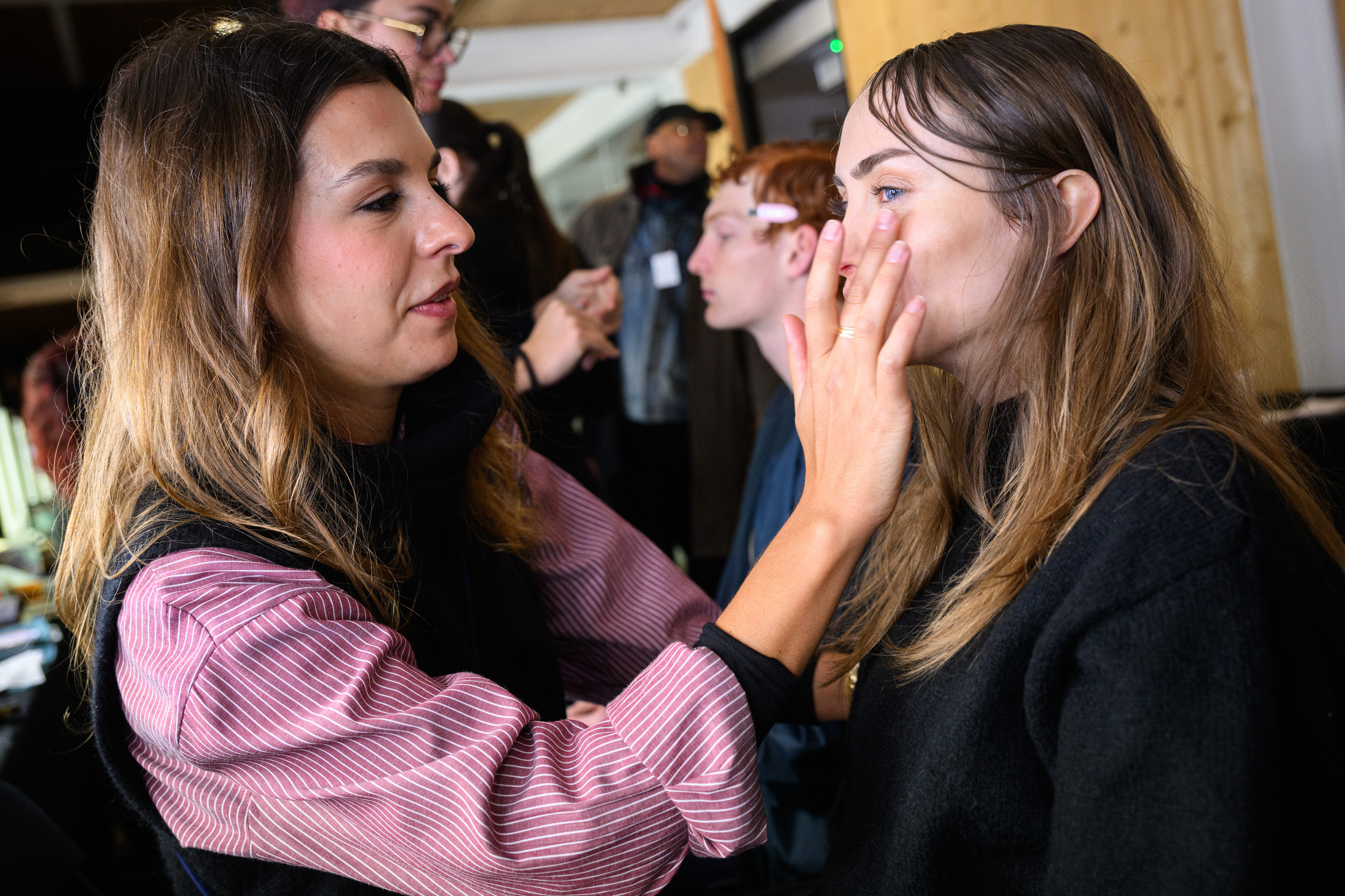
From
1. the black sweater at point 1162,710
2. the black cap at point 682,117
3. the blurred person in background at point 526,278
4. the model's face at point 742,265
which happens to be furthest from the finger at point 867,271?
the black cap at point 682,117

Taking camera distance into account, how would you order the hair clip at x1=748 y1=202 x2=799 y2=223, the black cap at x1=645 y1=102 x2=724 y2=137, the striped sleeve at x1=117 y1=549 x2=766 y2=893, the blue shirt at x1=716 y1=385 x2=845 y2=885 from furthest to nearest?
the black cap at x1=645 y1=102 x2=724 y2=137 → the hair clip at x1=748 y1=202 x2=799 y2=223 → the blue shirt at x1=716 y1=385 x2=845 y2=885 → the striped sleeve at x1=117 y1=549 x2=766 y2=893

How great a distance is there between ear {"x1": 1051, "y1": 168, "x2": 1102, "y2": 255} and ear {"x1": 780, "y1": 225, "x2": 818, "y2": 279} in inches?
37.5

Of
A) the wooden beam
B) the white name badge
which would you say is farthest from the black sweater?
the wooden beam

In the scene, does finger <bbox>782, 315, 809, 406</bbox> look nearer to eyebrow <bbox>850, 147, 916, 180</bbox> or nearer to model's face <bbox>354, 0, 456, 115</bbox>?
eyebrow <bbox>850, 147, 916, 180</bbox>

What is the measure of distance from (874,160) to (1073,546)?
17.6 inches

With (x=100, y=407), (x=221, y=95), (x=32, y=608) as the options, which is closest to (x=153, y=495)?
(x=100, y=407)

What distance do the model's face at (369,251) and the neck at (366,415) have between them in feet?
0.08

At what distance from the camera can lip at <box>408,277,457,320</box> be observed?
1096 mm

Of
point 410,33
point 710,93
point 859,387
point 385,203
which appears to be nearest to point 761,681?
point 859,387

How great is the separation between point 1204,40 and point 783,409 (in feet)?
4.33

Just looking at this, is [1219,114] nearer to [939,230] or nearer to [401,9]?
[939,230]

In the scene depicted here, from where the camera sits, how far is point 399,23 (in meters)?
1.71

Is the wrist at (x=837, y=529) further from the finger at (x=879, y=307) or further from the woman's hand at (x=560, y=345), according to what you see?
the woman's hand at (x=560, y=345)

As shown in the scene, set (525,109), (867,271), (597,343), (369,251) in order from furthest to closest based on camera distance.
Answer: (525,109) < (597,343) < (369,251) < (867,271)
